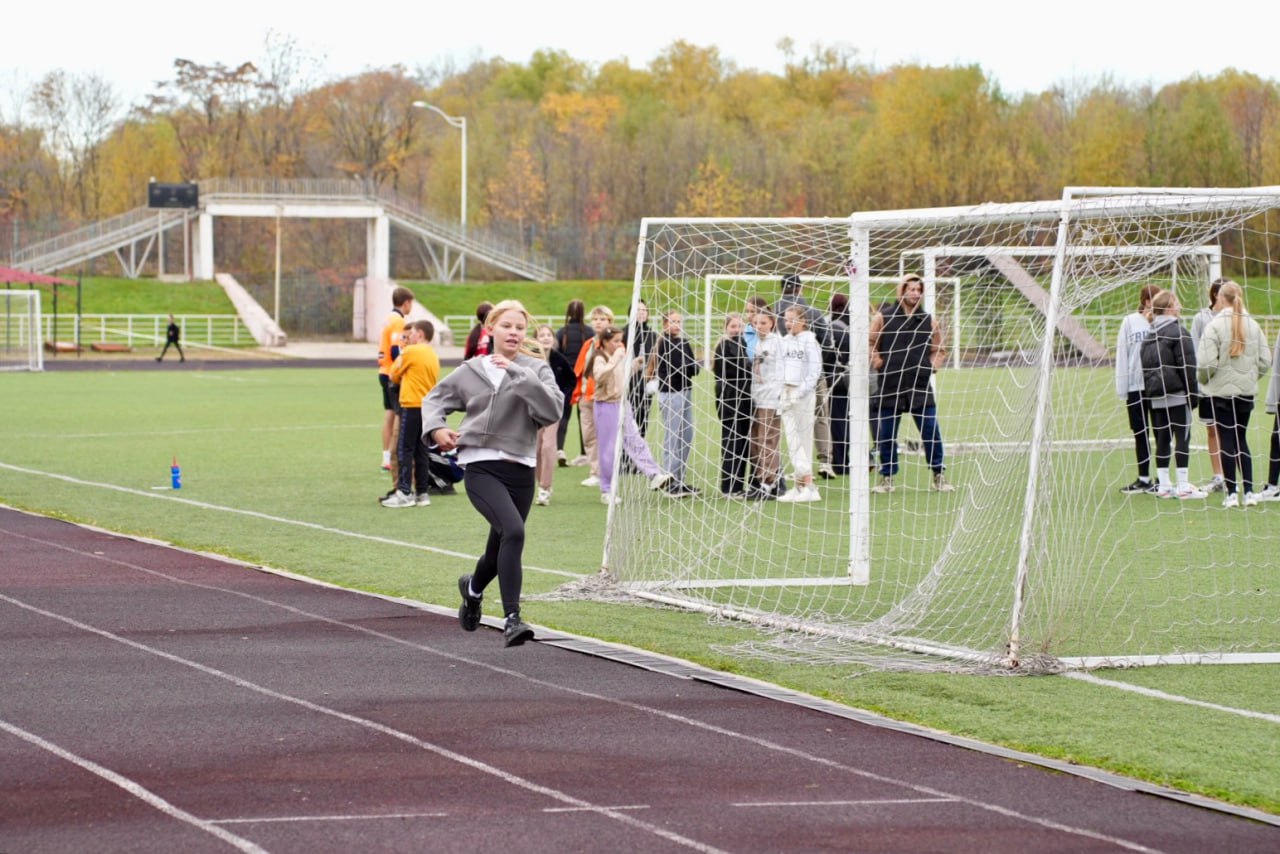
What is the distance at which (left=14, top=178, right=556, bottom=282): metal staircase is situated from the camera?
7162 centimetres

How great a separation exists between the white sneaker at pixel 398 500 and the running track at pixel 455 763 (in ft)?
19.7

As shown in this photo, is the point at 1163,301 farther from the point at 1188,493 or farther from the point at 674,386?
the point at 674,386

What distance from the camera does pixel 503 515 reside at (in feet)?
27.8

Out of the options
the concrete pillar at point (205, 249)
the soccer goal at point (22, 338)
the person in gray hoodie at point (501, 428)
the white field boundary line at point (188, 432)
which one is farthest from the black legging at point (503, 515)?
the concrete pillar at point (205, 249)

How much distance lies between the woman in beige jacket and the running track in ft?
24.0

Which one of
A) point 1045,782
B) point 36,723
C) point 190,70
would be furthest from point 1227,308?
point 190,70

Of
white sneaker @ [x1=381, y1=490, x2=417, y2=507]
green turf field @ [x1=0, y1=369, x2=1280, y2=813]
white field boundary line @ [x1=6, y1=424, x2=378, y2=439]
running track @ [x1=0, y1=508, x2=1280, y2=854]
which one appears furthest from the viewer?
white field boundary line @ [x1=6, y1=424, x2=378, y2=439]

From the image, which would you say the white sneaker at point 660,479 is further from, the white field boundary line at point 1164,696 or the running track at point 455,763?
the white field boundary line at point 1164,696

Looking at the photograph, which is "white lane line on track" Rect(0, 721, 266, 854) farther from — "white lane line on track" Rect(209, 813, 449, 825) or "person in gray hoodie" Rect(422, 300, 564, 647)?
"person in gray hoodie" Rect(422, 300, 564, 647)

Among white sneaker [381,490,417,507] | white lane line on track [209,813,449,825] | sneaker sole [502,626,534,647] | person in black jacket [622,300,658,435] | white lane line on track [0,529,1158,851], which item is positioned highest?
person in black jacket [622,300,658,435]

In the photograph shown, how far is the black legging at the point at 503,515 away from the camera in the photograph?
8453mm

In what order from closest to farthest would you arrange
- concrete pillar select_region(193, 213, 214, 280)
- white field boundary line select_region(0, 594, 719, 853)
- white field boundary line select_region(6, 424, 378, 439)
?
white field boundary line select_region(0, 594, 719, 853)
white field boundary line select_region(6, 424, 378, 439)
concrete pillar select_region(193, 213, 214, 280)

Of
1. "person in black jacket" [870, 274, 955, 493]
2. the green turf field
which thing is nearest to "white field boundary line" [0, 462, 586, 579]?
the green turf field

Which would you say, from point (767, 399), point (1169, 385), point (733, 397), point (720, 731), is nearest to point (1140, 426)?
point (1169, 385)
